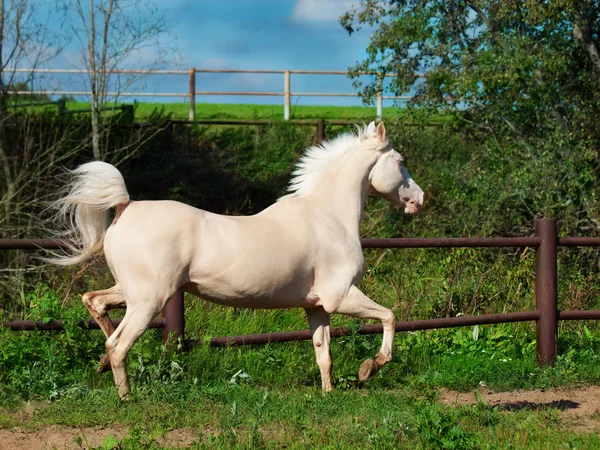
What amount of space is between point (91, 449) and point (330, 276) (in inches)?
84.9

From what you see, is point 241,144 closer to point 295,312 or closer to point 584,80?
point 584,80

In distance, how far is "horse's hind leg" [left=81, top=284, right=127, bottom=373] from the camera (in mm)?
5550

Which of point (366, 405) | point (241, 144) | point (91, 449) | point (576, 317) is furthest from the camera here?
point (241, 144)

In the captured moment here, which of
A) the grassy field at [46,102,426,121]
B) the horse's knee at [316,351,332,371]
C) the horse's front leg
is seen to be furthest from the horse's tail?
the grassy field at [46,102,426,121]

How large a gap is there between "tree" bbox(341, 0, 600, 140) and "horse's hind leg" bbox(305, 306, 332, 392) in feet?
22.0

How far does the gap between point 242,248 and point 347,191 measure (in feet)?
3.49

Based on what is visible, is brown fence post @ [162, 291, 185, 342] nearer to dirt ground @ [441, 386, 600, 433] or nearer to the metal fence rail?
the metal fence rail

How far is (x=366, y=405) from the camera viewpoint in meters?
5.40

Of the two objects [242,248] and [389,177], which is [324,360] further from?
[389,177]

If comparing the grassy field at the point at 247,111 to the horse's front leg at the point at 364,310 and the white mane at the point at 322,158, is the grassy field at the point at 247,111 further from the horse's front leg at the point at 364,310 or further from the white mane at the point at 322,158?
the horse's front leg at the point at 364,310

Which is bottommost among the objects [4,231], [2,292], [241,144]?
[2,292]

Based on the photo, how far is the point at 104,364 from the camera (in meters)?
5.57

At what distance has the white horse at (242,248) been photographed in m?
5.20

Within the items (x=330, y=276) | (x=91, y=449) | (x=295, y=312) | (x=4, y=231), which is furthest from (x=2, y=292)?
(x=91, y=449)
